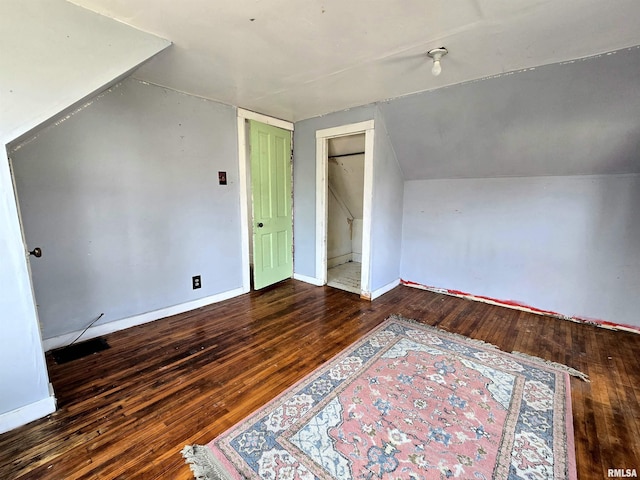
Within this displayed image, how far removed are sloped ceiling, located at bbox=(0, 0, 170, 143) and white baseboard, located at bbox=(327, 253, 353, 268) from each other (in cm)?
366

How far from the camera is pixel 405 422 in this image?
1.53 m

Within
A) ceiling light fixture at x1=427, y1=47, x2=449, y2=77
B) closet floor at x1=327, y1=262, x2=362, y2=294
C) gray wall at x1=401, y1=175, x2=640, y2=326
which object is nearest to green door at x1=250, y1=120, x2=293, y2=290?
closet floor at x1=327, y1=262, x2=362, y2=294

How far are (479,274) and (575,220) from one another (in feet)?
3.37

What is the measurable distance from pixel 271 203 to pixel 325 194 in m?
0.70

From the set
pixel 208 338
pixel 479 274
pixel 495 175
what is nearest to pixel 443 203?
pixel 495 175

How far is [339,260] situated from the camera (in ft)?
16.2

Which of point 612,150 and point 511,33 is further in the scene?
point 612,150

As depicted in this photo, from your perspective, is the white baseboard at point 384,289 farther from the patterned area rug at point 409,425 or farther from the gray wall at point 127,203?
the gray wall at point 127,203

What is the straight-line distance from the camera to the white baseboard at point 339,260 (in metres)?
4.75

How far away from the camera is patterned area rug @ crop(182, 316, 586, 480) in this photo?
4.18 ft

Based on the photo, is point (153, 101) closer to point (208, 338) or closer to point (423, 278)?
point (208, 338)

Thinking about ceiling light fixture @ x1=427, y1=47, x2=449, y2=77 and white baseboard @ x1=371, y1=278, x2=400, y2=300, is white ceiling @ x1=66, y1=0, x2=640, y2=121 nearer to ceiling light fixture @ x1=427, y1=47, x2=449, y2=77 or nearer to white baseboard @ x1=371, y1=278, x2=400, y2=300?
ceiling light fixture @ x1=427, y1=47, x2=449, y2=77

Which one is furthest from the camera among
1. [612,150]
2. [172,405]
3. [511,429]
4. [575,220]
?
[575,220]

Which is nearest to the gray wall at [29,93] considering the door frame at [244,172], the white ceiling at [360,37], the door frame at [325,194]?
the white ceiling at [360,37]
